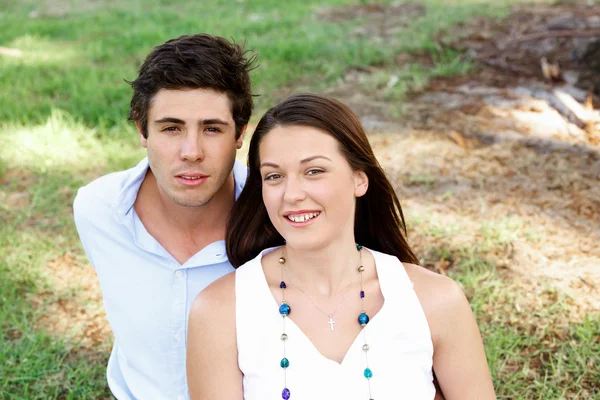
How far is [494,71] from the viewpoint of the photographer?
21.2 feet

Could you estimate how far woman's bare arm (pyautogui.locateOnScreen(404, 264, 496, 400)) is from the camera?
2.22 m

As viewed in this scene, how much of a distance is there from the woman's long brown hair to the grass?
108 cm

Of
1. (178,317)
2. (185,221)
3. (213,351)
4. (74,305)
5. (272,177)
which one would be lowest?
(74,305)

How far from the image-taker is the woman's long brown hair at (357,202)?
2.24 m

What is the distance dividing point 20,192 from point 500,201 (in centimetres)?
347

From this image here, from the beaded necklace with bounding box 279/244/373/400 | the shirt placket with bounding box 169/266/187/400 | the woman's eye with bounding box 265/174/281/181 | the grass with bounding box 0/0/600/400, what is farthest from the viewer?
the grass with bounding box 0/0/600/400

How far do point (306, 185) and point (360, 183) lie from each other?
284 mm

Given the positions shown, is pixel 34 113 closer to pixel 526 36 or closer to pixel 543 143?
pixel 543 143

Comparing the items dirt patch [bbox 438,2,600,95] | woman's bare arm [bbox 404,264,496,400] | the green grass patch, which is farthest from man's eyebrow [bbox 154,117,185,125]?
dirt patch [bbox 438,2,600,95]

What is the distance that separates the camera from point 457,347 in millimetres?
2221

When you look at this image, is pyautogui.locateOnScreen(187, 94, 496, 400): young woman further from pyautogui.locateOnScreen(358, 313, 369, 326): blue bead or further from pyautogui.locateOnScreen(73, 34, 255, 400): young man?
pyautogui.locateOnScreen(73, 34, 255, 400): young man

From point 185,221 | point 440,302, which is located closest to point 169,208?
point 185,221

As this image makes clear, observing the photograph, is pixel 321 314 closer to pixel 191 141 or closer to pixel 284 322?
pixel 284 322

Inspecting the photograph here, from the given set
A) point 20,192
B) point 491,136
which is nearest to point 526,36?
point 491,136
